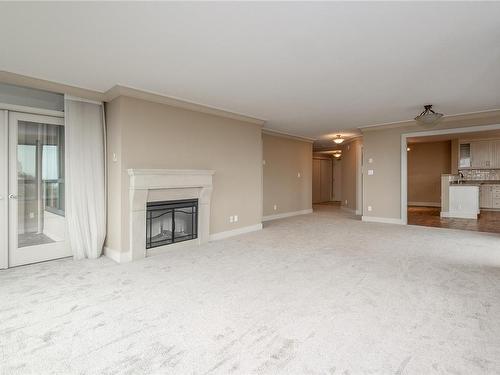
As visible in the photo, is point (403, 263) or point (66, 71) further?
point (403, 263)

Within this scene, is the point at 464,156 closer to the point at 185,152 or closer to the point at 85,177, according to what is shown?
the point at 185,152

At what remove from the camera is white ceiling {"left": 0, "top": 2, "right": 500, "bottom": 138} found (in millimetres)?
2295

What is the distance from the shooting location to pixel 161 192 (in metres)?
4.48

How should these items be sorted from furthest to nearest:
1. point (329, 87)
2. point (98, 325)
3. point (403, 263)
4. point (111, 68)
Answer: point (329, 87)
point (403, 263)
point (111, 68)
point (98, 325)

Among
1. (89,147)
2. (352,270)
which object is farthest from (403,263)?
(89,147)

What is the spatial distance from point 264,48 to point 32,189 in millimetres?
3767

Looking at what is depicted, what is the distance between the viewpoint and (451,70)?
355 cm

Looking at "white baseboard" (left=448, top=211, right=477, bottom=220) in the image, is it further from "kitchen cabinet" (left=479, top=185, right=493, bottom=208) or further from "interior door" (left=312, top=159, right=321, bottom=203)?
"interior door" (left=312, top=159, right=321, bottom=203)

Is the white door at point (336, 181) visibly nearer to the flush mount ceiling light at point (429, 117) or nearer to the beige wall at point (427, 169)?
the beige wall at point (427, 169)

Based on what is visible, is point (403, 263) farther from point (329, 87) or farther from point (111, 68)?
point (111, 68)

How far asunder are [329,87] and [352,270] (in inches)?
102

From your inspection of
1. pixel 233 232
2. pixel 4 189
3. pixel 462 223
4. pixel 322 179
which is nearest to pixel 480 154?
pixel 462 223

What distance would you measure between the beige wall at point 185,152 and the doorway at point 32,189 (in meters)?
0.74

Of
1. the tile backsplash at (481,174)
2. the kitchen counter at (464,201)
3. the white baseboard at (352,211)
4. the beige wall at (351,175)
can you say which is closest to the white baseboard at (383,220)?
the white baseboard at (352,211)
